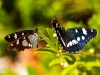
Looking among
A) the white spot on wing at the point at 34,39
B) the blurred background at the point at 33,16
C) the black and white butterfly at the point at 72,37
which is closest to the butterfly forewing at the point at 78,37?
the black and white butterfly at the point at 72,37

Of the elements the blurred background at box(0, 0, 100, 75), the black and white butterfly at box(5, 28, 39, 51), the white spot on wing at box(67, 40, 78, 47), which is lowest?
the white spot on wing at box(67, 40, 78, 47)

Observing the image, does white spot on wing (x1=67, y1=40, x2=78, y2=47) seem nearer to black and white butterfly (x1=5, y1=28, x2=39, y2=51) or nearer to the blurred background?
black and white butterfly (x1=5, y1=28, x2=39, y2=51)

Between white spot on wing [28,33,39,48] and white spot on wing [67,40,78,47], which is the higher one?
white spot on wing [28,33,39,48]

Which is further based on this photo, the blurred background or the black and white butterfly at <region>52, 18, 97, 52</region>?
the blurred background

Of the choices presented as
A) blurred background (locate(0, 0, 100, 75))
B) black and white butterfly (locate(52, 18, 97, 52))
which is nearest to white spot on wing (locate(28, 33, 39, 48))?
black and white butterfly (locate(52, 18, 97, 52))

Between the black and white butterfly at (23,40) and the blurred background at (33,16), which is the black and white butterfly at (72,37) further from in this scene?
the blurred background at (33,16)
